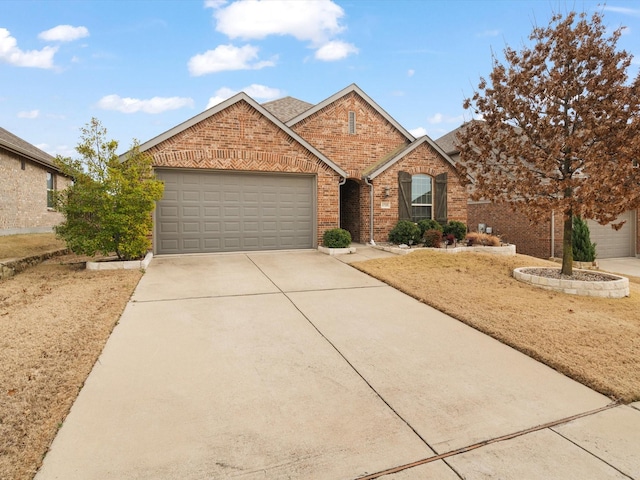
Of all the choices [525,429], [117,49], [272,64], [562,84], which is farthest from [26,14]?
[525,429]

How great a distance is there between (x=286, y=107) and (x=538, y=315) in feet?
52.5

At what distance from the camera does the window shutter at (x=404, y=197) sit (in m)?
13.8

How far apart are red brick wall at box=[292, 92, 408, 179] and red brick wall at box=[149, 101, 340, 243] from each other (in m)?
3.43

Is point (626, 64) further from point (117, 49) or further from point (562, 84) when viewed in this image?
point (117, 49)

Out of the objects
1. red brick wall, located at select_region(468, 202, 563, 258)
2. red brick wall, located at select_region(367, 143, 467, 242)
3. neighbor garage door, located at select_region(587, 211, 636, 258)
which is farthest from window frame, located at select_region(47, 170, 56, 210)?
neighbor garage door, located at select_region(587, 211, 636, 258)

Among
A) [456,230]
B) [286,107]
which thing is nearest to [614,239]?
[456,230]

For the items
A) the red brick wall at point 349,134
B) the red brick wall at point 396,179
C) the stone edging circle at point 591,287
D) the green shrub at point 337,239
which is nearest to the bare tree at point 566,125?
the stone edging circle at point 591,287

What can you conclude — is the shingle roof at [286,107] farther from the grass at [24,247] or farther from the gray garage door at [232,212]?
the grass at [24,247]

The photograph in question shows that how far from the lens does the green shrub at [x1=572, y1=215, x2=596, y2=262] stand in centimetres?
1331

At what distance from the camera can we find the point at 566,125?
7648mm

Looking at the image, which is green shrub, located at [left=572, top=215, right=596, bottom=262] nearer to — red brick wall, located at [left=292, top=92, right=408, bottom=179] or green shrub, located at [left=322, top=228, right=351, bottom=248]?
red brick wall, located at [left=292, top=92, right=408, bottom=179]

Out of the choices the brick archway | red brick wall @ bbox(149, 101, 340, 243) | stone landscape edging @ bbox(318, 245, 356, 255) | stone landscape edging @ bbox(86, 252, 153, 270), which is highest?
red brick wall @ bbox(149, 101, 340, 243)

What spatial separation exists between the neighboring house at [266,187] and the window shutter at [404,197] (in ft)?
0.13

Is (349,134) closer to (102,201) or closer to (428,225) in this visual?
(428,225)
